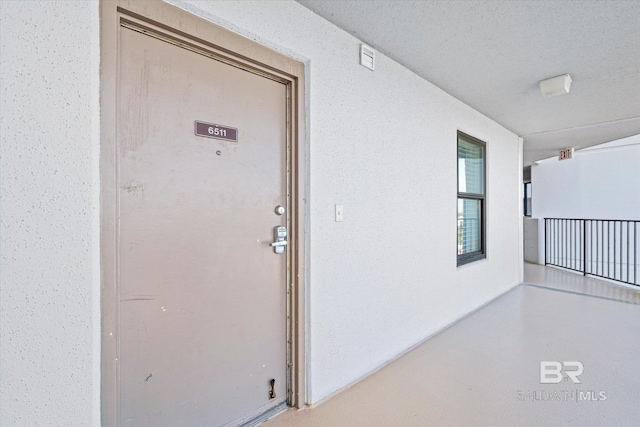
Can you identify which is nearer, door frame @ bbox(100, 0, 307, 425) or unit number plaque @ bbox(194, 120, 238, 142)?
door frame @ bbox(100, 0, 307, 425)

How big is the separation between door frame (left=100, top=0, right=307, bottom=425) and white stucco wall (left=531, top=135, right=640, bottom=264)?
24.7 ft

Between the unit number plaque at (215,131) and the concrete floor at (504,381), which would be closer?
the unit number plaque at (215,131)

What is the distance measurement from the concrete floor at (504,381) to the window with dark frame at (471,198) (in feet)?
2.68

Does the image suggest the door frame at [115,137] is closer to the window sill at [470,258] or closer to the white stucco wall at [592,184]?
the window sill at [470,258]

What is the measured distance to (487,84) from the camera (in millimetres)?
2957

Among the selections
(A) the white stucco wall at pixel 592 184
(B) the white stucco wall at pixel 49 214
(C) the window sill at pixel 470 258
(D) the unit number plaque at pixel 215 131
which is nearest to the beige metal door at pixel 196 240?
(D) the unit number plaque at pixel 215 131

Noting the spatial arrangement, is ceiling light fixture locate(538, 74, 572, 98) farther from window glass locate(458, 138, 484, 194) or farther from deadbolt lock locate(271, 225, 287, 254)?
deadbolt lock locate(271, 225, 287, 254)

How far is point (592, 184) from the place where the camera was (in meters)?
8.27

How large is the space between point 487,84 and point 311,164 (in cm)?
223

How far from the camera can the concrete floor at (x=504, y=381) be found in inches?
68.8

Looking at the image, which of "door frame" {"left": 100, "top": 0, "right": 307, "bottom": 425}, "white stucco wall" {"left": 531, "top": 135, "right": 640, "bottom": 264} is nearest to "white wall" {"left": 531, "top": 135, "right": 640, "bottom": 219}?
"white stucco wall" {"left": 531, "top": 135, "right": 640, "bottom": 264}

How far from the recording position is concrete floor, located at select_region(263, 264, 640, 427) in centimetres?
175

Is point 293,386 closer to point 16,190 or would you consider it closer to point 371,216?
point 371,216

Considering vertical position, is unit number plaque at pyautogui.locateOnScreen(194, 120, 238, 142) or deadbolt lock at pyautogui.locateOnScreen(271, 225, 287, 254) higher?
unit number plaque at pyautogui.locateOnScreen(194, 120, 238, 142)
